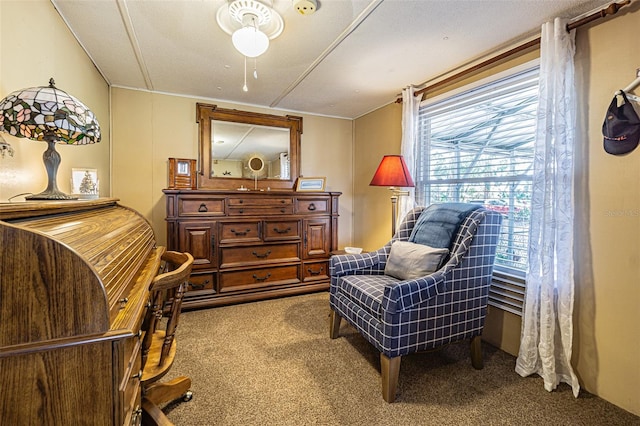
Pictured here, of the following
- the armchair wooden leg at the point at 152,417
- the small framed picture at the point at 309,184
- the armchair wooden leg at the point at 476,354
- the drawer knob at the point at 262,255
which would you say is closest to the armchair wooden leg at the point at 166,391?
the armchair wooden leg at the point at 152,417

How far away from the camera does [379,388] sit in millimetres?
1704

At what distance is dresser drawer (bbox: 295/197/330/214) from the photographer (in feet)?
10.8

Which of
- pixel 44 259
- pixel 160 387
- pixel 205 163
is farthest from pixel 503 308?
pixel 205 163

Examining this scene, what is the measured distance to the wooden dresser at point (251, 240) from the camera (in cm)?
279

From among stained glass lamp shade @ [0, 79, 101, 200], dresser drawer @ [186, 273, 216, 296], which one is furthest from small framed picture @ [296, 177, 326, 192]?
stained glass lamp shade @ [0, 79, 101, 200]

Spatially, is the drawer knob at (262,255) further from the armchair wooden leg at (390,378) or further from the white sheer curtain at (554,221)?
the white sheer curtain at (554,221)

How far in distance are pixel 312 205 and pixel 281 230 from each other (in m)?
0.47

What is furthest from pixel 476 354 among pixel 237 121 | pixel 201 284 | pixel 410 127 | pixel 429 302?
pixel 237 121

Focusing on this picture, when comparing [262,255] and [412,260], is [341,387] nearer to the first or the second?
[412,260]

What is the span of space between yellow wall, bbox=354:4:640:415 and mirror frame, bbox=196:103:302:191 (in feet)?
8.89

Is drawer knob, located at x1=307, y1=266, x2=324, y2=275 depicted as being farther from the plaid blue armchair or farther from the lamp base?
the lamp base

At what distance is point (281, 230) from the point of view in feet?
10.5

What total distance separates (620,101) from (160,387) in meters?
2.89

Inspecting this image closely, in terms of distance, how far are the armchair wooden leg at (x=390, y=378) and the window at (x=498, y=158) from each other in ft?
3.59
